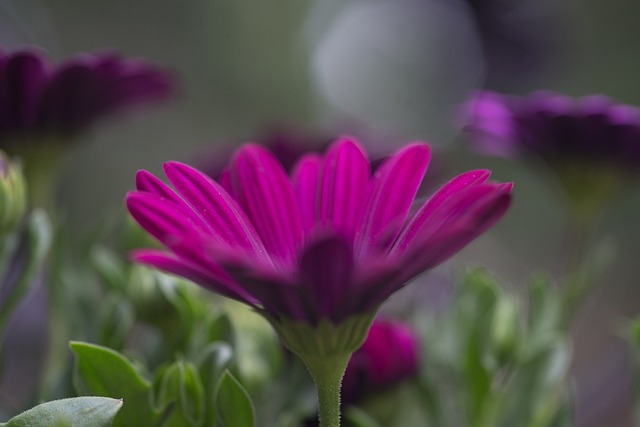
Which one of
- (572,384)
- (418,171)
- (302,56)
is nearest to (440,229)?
(418,171)

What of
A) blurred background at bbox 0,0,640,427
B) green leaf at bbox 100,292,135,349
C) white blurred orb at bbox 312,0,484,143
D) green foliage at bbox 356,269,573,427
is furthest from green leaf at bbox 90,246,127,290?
white blurred orb at bbox 312,0,484,143

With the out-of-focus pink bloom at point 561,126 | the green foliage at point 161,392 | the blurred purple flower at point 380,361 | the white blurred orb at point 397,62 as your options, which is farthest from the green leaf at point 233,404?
the white blurred orb at point 397,62

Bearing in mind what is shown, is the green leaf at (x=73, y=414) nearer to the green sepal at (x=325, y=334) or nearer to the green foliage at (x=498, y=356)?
the green sepal at (x=325, y=334)

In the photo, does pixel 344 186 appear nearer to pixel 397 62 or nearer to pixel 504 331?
pixel 504 331

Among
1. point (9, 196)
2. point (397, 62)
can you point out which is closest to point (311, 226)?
point (9, 196)

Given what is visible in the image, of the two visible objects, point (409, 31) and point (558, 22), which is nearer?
point (558, 22)

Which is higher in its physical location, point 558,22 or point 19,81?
point 558,22

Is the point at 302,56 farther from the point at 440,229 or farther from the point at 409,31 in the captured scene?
the point at 440,229
